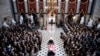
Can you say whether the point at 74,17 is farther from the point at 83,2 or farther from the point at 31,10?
the point at 31,10

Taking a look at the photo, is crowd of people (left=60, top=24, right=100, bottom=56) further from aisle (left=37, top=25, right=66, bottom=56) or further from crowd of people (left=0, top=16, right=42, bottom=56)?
crowd of people (left=0, top=16, right=42, bottom=56)

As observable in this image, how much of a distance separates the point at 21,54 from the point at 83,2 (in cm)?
1010

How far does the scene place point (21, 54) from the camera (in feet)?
36.8

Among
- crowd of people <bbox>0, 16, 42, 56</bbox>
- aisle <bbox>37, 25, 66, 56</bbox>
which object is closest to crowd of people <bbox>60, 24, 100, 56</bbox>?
aisle <bbox>37, 25, 66, 56</bbox>

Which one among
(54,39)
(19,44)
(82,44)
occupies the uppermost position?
(19,44)

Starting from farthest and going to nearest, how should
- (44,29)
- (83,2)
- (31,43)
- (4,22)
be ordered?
(83,2) → (44,29) → (4,22) → (31,43)

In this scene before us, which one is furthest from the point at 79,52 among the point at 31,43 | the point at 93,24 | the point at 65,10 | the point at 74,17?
the point at 65,10

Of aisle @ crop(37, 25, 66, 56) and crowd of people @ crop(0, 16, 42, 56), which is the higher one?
crowd of people @ crop(0, 16, 42, 56)

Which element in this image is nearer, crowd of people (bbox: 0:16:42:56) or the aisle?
crowd of people (bbox: 0:16:42:56)

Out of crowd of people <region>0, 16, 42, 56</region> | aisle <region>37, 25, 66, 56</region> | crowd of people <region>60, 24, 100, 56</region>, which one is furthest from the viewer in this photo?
aisle <region>37, 25, 66, 56</region>

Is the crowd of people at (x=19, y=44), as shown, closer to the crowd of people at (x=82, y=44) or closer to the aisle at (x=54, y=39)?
the aisle at (x=54, y=39)

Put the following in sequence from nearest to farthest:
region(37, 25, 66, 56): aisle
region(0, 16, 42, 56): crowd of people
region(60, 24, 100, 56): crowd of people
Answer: region(0, 16, 42, 56): crowd of people, region(60, 24, 100, 56): crowd of people, region(37, 25, 66, 56): aisle

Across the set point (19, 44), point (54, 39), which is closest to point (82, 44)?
point (54, 39)

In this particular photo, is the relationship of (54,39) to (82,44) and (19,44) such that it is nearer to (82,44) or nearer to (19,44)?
(82,44)
